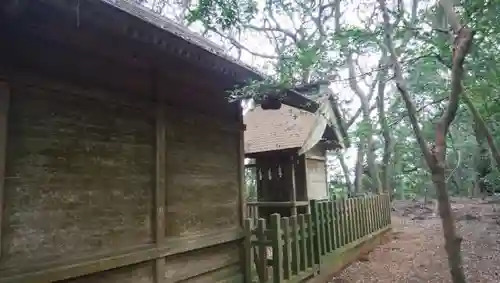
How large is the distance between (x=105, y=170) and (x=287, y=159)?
661 centimetres

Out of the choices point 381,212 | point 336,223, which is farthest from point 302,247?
point 381,212

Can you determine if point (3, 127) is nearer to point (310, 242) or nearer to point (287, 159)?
point (310, 242)

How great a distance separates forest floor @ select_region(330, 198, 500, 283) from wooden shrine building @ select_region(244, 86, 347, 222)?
219 centimetres

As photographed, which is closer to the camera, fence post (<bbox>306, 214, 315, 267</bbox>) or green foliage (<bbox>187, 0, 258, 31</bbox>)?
green foliage (<bbox>187, 0, 258, 31</bbox>)

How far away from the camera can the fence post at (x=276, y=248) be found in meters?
5.59

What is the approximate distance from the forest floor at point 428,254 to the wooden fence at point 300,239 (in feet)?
2.25

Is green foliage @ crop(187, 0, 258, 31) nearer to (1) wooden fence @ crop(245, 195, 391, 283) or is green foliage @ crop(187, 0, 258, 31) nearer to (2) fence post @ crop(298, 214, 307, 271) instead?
(1) wooden fence @ crop(245, 195, 391, 283)

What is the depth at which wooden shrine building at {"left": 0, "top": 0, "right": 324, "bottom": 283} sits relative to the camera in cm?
279

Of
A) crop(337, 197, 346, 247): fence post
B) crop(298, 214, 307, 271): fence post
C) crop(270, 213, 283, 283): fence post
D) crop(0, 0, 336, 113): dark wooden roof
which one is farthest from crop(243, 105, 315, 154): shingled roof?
crop(0, 0, 336, 113): dark wooden roof

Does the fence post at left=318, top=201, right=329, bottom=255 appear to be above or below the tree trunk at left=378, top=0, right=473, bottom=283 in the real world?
below

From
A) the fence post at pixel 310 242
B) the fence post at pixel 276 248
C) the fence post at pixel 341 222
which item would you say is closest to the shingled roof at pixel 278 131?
the fence post at pixel 341 222

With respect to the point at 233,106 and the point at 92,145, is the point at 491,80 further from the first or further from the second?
the point at 92,145

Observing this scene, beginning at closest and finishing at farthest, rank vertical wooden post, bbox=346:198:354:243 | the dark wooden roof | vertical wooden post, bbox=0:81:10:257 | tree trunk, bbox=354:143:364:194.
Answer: the dark wooden roof < vertical wooden post, bbox=0:81:10:257 < vertical wooden post, bbox=346:198:354:243 < tree trunk, bbox=354:143:364:194

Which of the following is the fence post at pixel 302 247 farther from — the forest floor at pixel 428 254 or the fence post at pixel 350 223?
the fence post at pixel 350 223
